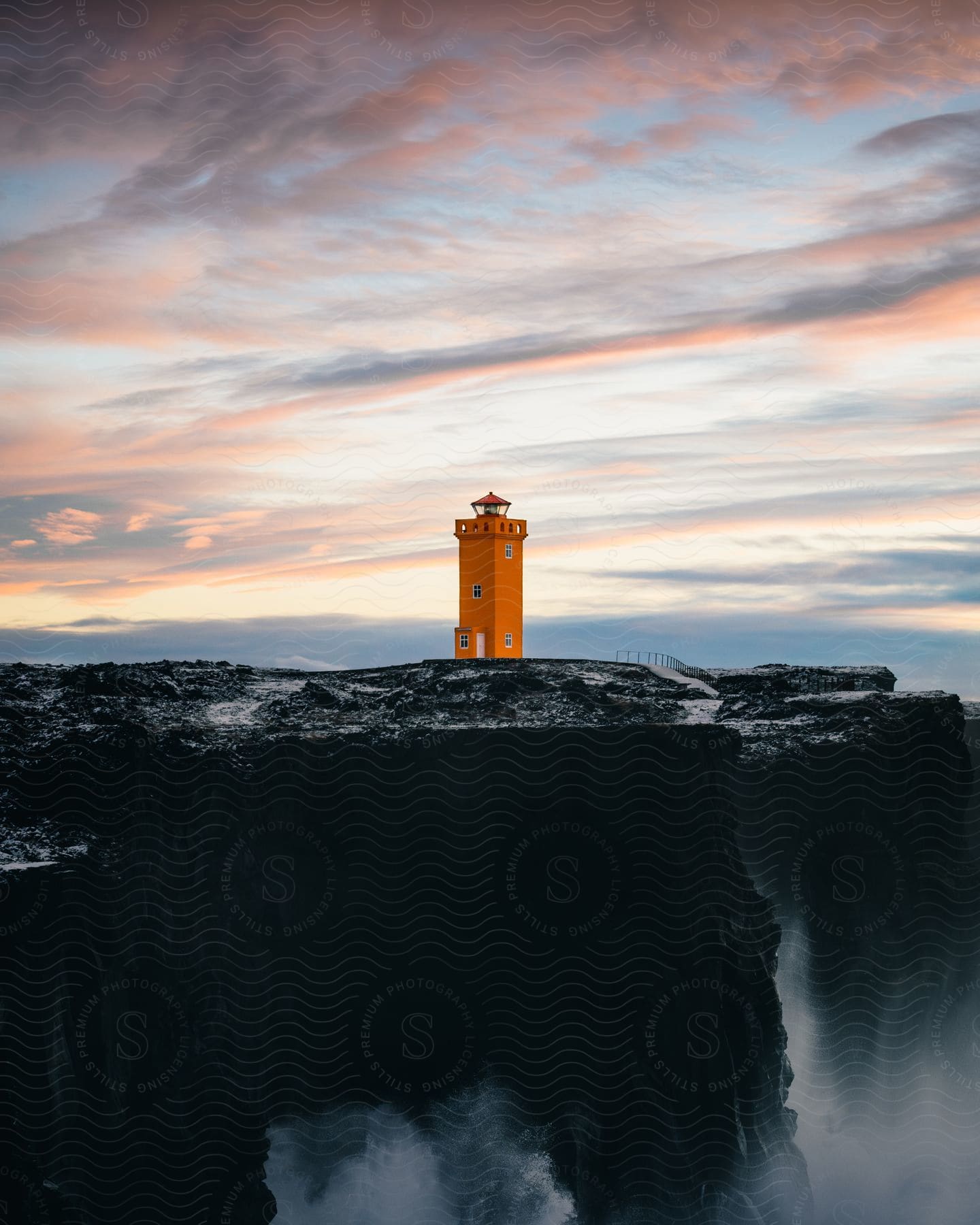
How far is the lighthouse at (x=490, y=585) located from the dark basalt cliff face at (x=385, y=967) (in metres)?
12.6

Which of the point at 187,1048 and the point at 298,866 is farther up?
the point at 298,866

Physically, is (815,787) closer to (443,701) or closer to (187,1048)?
(443,701)

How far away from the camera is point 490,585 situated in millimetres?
57406

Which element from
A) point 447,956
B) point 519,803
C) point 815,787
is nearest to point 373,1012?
point 447,956

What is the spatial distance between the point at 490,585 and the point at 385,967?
71.0 ft

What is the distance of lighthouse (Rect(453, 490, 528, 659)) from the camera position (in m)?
57.0

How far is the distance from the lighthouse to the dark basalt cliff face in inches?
496

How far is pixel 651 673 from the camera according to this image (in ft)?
185

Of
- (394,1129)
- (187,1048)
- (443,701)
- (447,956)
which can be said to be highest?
(443,701)

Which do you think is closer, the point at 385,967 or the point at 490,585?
the point at 385,967

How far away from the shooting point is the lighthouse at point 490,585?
57.0m

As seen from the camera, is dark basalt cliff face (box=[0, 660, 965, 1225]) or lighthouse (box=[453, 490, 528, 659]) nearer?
dark basalt cliff face (box=[0, 660, 965, 1225])

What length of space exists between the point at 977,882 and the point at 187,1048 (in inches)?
1235

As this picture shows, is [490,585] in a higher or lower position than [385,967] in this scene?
higher
